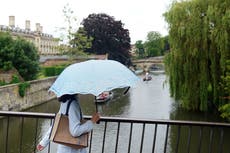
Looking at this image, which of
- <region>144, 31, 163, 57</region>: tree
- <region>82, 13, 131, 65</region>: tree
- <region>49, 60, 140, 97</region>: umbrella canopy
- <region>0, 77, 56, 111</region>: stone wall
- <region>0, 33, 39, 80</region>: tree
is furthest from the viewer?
<region>144, 31, 163, 57</region>: tree

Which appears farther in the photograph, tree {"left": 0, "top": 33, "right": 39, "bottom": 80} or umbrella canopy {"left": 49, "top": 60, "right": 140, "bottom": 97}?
tree {"left": 0, "top": 33, "right": 39, "bottom": 80}

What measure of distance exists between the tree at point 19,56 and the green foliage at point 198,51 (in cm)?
1276

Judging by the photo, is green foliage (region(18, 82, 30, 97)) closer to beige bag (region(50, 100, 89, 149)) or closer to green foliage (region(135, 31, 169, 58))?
beige bag (region(50, 100, 89, 149))

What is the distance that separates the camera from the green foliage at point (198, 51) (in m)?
16.0

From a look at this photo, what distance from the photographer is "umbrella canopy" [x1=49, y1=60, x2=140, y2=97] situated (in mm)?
2863

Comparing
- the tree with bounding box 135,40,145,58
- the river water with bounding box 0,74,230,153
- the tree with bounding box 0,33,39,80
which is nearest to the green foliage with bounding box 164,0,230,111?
the river water with bounding box 0,74,230,153

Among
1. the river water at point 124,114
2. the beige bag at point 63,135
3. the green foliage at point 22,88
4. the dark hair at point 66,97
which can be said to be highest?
the dark hair at point 66,97

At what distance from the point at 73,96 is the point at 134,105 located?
2301 cm

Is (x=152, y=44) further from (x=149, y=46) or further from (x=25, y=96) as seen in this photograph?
(x=25, y=96)

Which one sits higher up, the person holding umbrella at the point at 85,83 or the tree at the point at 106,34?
the tree at the point at 106,34

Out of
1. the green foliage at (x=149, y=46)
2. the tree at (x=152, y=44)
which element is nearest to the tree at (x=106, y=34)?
the green foliage at (x=149, y=46)

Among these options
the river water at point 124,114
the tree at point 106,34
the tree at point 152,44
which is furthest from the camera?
the tree at point 152,44

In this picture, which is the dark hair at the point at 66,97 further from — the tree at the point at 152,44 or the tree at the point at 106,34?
the tree at the point at 152,44

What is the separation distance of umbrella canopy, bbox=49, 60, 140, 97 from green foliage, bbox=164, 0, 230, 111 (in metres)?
13.4
